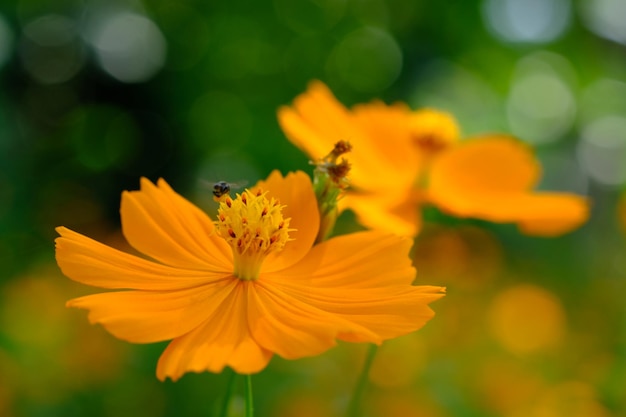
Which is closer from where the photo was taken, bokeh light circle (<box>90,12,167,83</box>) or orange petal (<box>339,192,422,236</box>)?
orange petal (<box>339,192,422,236</box>)

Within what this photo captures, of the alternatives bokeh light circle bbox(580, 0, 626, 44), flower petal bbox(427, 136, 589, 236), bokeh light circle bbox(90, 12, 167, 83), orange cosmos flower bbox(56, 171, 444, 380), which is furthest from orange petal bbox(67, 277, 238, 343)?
bokeh light circle bbox(580, 0, 626, 44)

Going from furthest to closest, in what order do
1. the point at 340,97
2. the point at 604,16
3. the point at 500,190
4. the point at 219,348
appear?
the point at 604,16 → the point at 340,97 → the point at 500,190 → the point at 219,348

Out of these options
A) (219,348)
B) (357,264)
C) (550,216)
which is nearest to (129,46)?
(550,216)

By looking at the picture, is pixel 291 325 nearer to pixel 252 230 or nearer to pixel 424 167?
pixel 252 230

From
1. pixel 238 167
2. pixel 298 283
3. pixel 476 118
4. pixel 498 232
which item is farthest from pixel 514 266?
pixel 298 283

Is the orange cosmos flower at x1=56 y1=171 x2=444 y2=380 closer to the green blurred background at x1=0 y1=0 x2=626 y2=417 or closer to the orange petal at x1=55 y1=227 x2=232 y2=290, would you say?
the orange petal at x1=55 y1=227 x2=232 y2=290

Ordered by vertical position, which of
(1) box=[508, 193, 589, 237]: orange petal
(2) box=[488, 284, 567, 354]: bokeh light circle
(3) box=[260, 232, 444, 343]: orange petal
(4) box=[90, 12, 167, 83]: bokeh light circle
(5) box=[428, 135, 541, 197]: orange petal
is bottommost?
(2) box=[488, 284, 567, 354]: bokeh light circle
